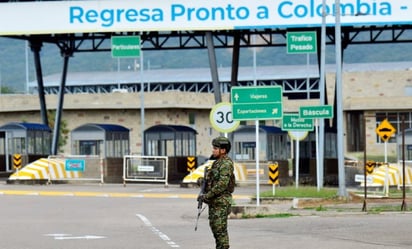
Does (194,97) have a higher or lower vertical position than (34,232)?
higher

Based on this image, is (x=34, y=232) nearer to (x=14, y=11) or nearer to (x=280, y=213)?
(x=280, y=213)

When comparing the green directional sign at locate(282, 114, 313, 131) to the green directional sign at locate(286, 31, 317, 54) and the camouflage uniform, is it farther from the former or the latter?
the camouflage uniform

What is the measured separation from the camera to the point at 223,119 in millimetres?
34281

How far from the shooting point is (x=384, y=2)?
163 feet

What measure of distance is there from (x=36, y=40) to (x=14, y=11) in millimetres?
5476

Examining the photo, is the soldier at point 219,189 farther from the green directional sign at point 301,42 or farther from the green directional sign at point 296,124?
the green directional sign at point 301,42

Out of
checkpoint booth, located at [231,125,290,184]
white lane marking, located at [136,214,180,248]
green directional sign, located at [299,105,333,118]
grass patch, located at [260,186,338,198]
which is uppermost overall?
green directional sign, located at [299,105,333,118]

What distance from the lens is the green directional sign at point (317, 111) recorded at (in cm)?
3712

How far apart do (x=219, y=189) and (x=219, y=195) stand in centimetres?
11

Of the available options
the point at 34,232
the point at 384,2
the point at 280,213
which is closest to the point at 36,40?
the point at 384,2

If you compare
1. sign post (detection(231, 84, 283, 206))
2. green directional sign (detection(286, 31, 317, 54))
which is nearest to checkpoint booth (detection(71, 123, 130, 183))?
green directional sign (detection(286, 31, 317, 54))

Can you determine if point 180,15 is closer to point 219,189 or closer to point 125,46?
point 125,46

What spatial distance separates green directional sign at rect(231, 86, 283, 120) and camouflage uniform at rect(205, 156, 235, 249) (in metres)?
14.0

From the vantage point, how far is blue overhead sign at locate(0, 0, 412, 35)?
1955 inches
